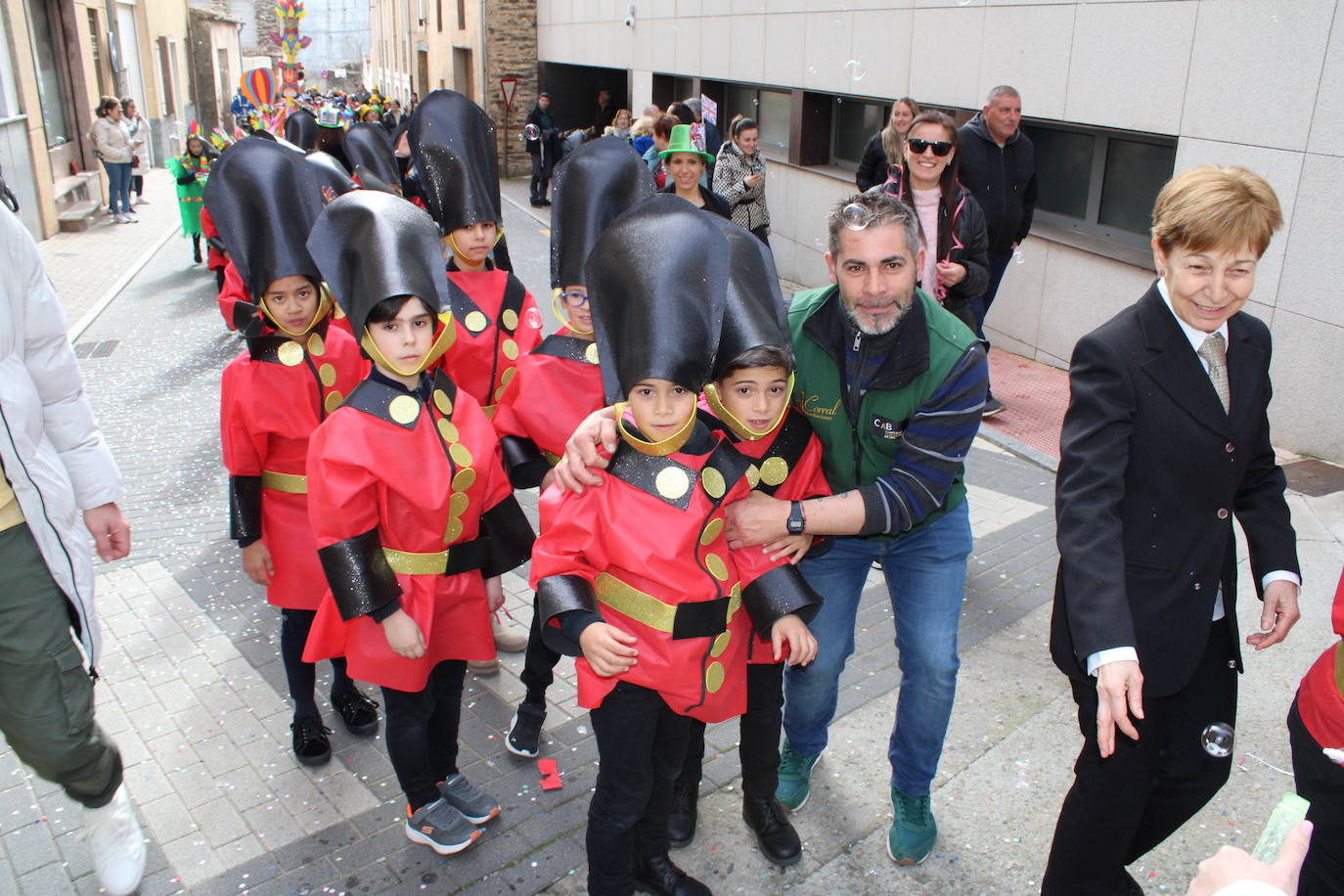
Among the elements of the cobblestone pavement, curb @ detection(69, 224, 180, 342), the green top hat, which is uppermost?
the green top hat

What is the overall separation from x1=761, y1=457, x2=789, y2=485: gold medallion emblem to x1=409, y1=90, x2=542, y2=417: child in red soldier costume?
1389mm

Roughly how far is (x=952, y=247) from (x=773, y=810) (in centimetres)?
338

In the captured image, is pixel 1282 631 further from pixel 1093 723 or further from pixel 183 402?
pixel 183 402

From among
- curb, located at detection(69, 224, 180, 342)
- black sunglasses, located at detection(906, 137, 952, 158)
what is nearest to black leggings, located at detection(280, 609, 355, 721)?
black sunglasses, located at detection(906, 137, 952, 158)

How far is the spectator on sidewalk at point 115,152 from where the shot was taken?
17109 mm

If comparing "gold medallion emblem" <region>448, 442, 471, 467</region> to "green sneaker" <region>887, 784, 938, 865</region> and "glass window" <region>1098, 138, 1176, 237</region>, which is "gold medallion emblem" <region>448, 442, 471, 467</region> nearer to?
"green sneaker" <region>887, 784, 938, 865</region>

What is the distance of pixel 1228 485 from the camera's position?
2.34 meters

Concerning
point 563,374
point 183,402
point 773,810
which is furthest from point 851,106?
point 773,810

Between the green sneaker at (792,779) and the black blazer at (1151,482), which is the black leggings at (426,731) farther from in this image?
the black blazer at (1151,482)

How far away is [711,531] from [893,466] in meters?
0.58

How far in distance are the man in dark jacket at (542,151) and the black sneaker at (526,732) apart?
16846 millimetres

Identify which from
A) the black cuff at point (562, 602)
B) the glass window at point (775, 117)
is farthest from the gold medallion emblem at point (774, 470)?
the glass window at point (775, 117)

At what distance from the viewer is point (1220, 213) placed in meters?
2.20

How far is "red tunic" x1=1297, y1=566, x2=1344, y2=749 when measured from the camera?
2.26 metres
